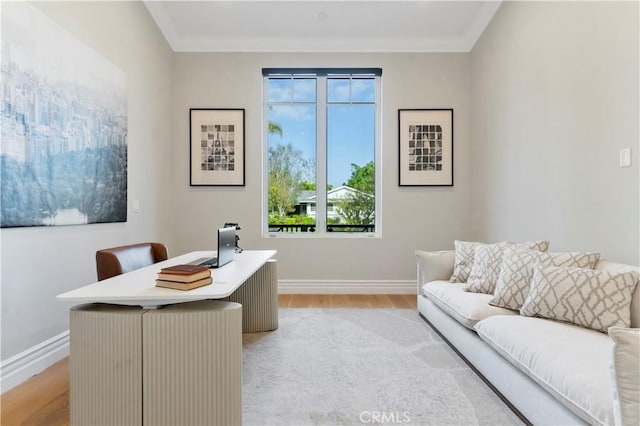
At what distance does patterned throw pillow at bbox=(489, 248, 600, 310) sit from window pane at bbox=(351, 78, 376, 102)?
289cm

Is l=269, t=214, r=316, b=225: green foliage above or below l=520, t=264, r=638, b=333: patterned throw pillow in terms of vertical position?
above

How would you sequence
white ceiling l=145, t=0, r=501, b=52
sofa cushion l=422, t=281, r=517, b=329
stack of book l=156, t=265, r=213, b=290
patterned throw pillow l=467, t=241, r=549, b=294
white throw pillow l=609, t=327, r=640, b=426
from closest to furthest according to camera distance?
white throw pillow l=609, t=327, r=640, b=426, stack of book l=156, t=265, r=213, b=290, sofa cushion l=422, t=281, r=517, b=329, patterned throw pillow l=467, t=241, r=549, b=294, white ceiling l=145, t=0, r=501, b=52

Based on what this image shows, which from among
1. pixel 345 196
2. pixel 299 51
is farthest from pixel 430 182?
pixel 299 51

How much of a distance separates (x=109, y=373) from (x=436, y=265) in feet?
8.73

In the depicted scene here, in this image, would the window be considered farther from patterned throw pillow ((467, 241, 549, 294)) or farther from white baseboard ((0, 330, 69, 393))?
white baseboard ((0, 330, 69, 393))

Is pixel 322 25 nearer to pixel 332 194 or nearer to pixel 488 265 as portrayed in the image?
pixel 332 194

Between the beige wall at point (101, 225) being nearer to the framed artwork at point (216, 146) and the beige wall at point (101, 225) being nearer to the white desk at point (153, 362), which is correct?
the framed artwork at point (216, 146)

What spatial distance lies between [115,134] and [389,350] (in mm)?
2908

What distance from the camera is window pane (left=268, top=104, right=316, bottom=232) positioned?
4.51m

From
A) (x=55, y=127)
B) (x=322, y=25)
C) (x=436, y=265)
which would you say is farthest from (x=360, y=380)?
(x=322, y=25)

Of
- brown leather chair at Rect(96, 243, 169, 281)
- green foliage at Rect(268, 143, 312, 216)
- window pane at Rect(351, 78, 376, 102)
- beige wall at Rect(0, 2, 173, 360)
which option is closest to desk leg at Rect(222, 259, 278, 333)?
brown leather chair at Rect(96, 243, 169, 281)

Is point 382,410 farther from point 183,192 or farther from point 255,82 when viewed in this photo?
point 255,82

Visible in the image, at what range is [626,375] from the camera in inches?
42.3

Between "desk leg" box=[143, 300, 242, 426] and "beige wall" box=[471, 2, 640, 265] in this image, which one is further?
"beige wall" box=[471, 2, 640, 265]
